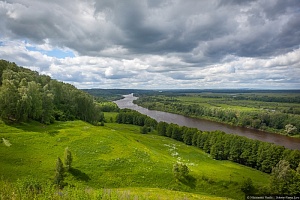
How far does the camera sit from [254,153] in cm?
8169

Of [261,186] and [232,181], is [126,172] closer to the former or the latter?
[232,181]

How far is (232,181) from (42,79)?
96.9 metres

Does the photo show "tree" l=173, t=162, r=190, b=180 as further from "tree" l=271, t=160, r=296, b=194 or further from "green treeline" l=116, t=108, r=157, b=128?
"green treeline" l=116, t=108, r=157, b=128

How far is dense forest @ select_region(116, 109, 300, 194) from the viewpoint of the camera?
5219 cm

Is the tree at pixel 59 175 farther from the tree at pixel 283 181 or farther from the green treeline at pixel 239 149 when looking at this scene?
the green treeline at pixel 239 149

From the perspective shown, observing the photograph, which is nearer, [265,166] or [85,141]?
[85,141]

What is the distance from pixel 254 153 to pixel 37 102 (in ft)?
267

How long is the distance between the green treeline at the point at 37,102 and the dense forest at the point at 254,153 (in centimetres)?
5139

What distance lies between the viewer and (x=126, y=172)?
46.5 m

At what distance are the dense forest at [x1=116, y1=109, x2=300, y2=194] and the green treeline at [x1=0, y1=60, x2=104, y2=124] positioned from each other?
51.4m

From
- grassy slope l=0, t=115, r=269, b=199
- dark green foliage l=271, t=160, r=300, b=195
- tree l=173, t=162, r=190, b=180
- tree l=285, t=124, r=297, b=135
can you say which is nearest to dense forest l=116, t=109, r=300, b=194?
dark green foliage l=271, t=160, r=300, b=195

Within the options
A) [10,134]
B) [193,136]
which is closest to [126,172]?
[10,134]

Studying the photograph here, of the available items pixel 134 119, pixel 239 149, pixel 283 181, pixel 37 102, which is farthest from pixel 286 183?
pixel 134 119

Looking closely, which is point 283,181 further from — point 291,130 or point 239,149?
point 291,130
